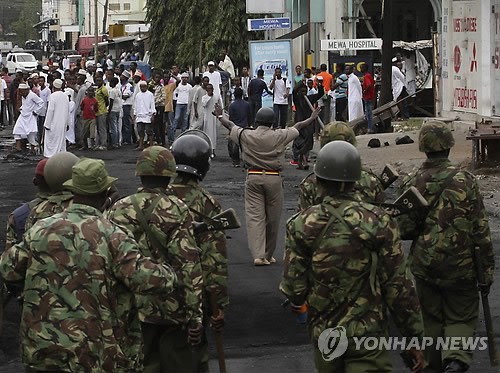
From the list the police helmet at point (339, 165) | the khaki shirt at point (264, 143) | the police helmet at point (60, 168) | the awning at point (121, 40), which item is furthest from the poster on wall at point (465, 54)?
the awning at point (121, 40)

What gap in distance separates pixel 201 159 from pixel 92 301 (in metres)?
2.42

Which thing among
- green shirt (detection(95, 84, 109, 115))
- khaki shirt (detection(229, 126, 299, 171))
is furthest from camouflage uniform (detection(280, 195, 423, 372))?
green shirt (detection(95, 84, 109, 115))

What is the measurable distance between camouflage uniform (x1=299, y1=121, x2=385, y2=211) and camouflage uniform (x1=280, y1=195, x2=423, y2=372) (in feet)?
4.98

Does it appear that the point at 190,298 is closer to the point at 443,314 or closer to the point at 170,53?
the point at 443,314

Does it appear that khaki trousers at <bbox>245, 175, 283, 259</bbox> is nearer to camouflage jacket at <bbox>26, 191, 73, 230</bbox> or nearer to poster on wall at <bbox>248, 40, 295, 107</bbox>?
camouflage jacket at <bbox>26, 191, 73, 230</bbox>

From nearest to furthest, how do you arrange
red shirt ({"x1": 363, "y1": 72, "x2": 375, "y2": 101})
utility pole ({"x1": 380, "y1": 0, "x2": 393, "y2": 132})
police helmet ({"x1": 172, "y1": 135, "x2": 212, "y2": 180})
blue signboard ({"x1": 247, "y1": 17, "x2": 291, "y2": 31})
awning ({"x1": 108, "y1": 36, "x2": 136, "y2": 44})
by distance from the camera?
1. police helmet ({"x1": 172, "y1": 135, "x2": 212, "y2": 180})
2. red shirt ({"x1": 363, "y1": 72, "x2": 375, "y2": 101})
3. utility pole ({"x1": 380, "y1": 0, "x2": 393, "y2": 132})
4. blue signboard ({"x1": 247, "y1": 17, "x2": 291, "y2": 31})
5. awning ({"x1": 108, "y1": 36, "x2": 136, "y2": 44})

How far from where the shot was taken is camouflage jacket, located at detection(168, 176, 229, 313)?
772 centimetres

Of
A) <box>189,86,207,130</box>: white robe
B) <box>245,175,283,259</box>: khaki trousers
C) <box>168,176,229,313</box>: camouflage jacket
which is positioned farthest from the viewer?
<box>189,86,207,130</box>: white robe

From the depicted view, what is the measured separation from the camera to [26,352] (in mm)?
5852

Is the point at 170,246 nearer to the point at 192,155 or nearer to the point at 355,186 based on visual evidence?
the point at 192,155

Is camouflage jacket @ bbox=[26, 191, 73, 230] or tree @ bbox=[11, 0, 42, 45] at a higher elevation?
tree @ bbox=[11, 0, 42, 45]

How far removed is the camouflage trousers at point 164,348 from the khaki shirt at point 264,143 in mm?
5502

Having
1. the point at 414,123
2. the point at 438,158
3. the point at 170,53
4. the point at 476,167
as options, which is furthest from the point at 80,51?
the point at 438,158

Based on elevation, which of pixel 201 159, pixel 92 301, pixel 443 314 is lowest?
pixel 443 314
